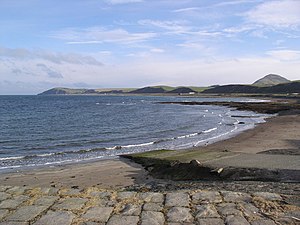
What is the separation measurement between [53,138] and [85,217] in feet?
79.3

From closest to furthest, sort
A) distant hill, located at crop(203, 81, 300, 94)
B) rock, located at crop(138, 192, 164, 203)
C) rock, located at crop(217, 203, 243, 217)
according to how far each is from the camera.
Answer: rock, located at crop(217, 203, 243, 217) < rock, located at crop(138, 192, 164, 203) < distant hill, located at crop(203, 81, 300, 94)

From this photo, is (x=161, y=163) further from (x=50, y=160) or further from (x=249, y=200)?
(x=249, y=200)

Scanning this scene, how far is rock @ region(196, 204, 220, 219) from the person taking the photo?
4.86 m

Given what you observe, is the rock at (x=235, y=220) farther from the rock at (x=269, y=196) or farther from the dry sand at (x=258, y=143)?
the dry sand at (x=258, y=143)

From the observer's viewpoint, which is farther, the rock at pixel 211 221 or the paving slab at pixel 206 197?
the paving slab at pixel 206 197

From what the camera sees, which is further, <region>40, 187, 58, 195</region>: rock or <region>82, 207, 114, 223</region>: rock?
<region>40, 187, 58, 195</region>: rock

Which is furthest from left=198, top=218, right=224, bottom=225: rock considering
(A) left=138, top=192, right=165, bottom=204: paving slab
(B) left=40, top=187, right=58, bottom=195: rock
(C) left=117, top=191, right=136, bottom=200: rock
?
(B) left=40, top=187, right=58, bottom=195: rock

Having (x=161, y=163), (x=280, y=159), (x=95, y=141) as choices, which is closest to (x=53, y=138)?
(x=95, y=141)

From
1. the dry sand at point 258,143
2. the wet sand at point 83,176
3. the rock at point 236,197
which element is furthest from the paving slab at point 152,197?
the dry sand at point 258,143

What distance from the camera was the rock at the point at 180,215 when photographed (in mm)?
4707

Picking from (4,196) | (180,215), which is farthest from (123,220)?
(4,196)

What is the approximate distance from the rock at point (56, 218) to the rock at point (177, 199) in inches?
63.4

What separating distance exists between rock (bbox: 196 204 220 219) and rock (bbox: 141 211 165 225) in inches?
22.3

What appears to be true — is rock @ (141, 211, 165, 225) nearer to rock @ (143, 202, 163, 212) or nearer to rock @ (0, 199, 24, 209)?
rock @ (143, 202, 163, 212)
